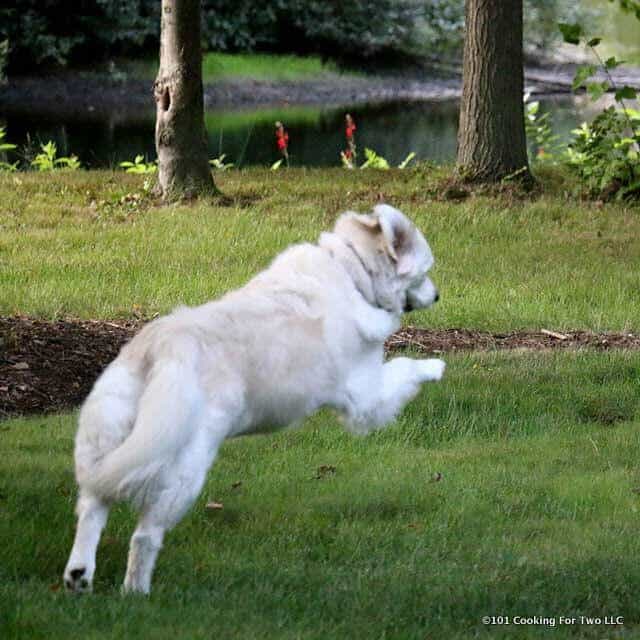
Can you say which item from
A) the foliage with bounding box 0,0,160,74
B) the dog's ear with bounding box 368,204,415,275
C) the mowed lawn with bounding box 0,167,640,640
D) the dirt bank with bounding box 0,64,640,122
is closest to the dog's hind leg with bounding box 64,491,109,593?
the mowed lawn with bounding box 0,167,640,640

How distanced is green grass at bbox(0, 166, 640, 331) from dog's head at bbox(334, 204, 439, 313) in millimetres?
4532

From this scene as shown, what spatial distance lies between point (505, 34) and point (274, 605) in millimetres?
10889

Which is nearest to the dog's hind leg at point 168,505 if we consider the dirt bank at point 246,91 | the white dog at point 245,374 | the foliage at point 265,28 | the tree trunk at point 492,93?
the white dog at point 245,374

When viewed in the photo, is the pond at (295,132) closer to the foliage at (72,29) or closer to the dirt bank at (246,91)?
the dirt bank at (246,91)

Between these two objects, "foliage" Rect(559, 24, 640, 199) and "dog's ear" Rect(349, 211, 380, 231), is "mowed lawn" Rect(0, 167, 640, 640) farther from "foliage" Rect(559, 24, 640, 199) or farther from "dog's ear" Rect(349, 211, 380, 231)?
"foliage" Rect(559, 24, 640, 199)

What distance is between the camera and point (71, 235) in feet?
44.2

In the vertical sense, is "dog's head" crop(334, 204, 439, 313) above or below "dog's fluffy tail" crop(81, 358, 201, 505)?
above

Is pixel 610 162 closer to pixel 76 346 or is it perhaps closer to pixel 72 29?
pixel 76 346

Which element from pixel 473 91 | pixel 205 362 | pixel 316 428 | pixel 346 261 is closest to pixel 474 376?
pixel 316 428

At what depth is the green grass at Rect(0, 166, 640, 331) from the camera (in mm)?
11258

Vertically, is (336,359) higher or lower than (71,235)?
higher

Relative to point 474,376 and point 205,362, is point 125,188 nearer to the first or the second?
point 474,376

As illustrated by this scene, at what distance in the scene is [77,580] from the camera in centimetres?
511

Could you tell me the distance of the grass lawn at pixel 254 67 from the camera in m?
36.0
